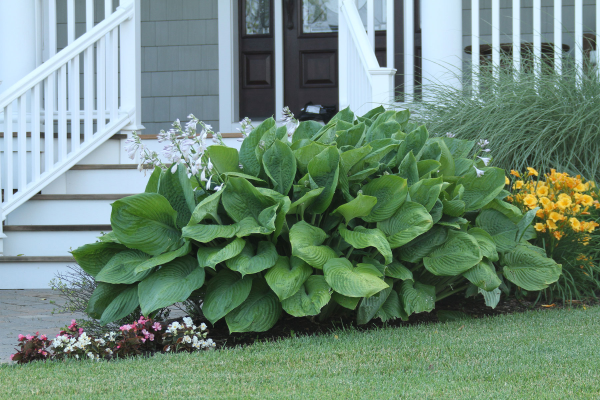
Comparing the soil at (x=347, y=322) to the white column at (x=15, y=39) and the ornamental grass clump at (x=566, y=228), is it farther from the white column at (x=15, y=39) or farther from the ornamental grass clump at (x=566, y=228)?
the white column at (x=15, y=39)

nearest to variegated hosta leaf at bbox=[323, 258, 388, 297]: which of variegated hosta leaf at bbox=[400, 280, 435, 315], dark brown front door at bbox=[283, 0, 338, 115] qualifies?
variegated hosta leaf at bbox=[400, 280, 435, 315]

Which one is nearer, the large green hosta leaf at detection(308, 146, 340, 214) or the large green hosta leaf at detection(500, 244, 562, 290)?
the large green hosta leaf at detection(308, 146, 340, 214)

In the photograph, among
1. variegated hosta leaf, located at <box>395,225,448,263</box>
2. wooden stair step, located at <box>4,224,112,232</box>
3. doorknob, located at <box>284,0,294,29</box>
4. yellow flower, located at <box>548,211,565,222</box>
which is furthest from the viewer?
doorknob, located at <box>284,0,294,29</box>

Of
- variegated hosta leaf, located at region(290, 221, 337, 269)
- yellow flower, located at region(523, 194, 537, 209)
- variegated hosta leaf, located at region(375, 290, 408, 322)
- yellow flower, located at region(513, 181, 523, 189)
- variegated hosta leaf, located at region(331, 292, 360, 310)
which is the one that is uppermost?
yellow flower, located at region(513, 181, 523, 189)

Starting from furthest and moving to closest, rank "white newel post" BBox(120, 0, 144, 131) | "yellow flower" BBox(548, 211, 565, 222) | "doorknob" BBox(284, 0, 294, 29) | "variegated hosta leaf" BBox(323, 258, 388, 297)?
1. "doorknob" BBox(284, 0, 294, 29)
2. "white newel post" BBox(120, 0, 144, 131)
3. "yellow flower" BBox(548, 211, 565, 222)
4. "variegated hosta leaf" BBox(323, 258, 388, 297)

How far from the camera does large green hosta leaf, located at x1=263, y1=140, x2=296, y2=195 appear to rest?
2.91 meters

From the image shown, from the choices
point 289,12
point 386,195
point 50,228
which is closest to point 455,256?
point 386,195

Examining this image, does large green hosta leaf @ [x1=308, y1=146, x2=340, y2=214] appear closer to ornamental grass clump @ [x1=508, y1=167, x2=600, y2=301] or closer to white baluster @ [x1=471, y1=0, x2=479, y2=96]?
ornamental grass clump @ [x1=508, y1=167, x2=600, y2=301]

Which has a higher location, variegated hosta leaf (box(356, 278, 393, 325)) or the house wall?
the house wall

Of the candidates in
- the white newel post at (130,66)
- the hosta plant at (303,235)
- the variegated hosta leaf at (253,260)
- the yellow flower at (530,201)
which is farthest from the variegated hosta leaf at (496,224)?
the white newel post at (130,66)

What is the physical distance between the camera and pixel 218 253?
2.69 m

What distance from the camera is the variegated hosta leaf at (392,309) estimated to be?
9.48 ft

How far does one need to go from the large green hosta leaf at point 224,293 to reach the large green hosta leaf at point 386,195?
60 cm

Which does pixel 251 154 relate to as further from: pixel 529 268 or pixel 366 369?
pixel 529 268
